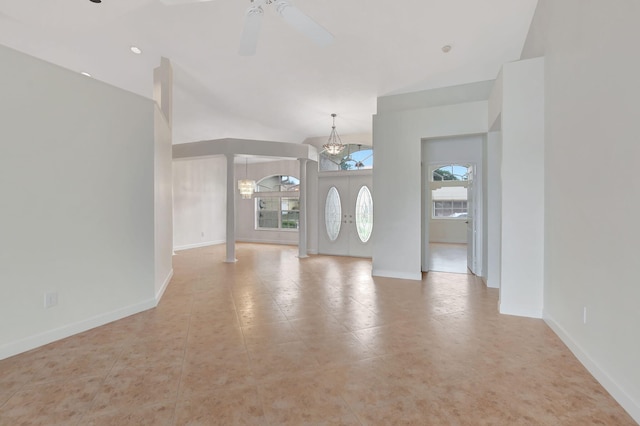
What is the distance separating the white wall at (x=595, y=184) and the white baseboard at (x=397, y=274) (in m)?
2.16

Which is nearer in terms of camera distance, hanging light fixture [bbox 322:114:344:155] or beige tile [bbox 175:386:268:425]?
beige tile [bbox 175:386:268:425]

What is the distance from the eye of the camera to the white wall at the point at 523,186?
3.37 m

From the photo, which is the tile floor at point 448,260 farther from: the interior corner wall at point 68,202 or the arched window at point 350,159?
the interior corner wall at point 68,202

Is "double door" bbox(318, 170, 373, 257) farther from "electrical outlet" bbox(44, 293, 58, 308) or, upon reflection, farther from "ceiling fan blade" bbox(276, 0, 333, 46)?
"electrical outlet" bbox(44, 293, 58, 308)

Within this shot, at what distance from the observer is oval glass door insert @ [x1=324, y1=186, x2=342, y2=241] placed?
26.6 ft

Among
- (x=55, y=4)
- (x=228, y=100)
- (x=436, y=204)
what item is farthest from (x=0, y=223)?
(x=436, y=204)

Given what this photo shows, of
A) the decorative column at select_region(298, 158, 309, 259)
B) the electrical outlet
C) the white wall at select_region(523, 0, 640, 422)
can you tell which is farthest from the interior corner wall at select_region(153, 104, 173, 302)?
the white wall at select_region(523, 0, 640, 422)

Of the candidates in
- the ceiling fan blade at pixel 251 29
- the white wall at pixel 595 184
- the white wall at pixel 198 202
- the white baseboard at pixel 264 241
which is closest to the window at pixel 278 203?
the white baseboard at pixel 264 241

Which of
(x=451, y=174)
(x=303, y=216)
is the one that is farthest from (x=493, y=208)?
(x=451, y=174)

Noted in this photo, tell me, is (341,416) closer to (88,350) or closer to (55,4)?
(88,350)

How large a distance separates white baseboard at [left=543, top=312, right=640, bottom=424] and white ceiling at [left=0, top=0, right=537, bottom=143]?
3.64 m

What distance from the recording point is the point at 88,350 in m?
2.64

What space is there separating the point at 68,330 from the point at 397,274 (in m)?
4.53

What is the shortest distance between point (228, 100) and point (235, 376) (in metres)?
5.42
